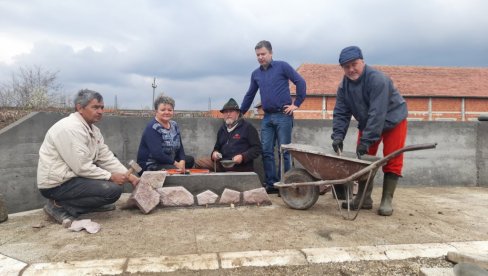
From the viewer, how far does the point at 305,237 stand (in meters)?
3.17

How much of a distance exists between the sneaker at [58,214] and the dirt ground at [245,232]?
79mm

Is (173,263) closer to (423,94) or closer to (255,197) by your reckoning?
(255,197)

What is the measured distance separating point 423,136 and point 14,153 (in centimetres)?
612

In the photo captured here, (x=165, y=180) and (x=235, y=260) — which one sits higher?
(x=165, y=180)

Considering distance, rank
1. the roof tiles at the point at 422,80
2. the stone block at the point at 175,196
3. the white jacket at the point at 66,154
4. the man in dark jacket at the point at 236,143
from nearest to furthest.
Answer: the white jacket at the point at 66,154 → the stone block at the point at 175,196 → the man in dark jacket at the point at 236,143 → the roof tiles at the point at 422,80

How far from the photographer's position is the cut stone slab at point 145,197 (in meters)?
3.96

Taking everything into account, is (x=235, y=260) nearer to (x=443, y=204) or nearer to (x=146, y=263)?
(x=146, y=263)

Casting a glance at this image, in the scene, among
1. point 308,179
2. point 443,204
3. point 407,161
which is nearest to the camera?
point 308,179

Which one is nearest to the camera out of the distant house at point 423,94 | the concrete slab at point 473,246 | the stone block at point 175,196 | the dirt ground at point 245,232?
the dirt ground at point 245,232

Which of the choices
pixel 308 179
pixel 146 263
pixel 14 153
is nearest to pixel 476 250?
pixel 308 179

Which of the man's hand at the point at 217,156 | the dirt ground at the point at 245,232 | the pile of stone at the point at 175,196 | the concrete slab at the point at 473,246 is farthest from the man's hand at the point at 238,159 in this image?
the concrete slab at the point at 473,246

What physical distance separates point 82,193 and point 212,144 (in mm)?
2463

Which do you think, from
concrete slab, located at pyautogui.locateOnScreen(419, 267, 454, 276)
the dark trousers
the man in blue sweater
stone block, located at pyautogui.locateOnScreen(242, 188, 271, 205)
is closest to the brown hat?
the man in blue sweater

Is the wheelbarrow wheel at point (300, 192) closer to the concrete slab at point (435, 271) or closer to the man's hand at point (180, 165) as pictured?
the man's hand at point (180, 165)
